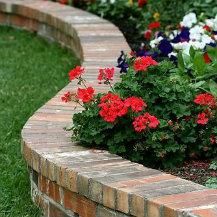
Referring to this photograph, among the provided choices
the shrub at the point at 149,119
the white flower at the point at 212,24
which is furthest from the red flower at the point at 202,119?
the white flower at the point at 212,24

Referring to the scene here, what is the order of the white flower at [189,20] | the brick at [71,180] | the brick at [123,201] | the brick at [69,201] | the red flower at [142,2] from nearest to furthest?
the brick at [123,201] → the brick at [71,180] → the brick at [69,201] → the white flower at [189,20] → the red flower at [142,2]

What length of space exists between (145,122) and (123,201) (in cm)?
59

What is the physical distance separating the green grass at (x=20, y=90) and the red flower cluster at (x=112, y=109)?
0.63 meters

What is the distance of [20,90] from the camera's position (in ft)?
21.1

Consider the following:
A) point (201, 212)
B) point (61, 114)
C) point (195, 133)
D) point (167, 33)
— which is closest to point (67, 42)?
point (167, 33)

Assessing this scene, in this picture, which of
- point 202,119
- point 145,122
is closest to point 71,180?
point 145,122

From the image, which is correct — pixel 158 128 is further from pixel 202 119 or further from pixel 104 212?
pixel 104 212

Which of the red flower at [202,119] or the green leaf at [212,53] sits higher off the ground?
the green leaf at [212,53]

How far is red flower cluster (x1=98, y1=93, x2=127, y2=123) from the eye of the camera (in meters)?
4.00

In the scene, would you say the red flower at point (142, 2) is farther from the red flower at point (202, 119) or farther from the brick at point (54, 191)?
the brick at point (54, 191)

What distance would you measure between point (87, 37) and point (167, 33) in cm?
92

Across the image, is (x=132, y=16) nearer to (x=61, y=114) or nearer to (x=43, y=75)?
(x=43, y=75)

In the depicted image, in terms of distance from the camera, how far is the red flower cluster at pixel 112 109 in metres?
4.00

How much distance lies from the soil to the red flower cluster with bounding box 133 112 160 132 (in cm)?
27
